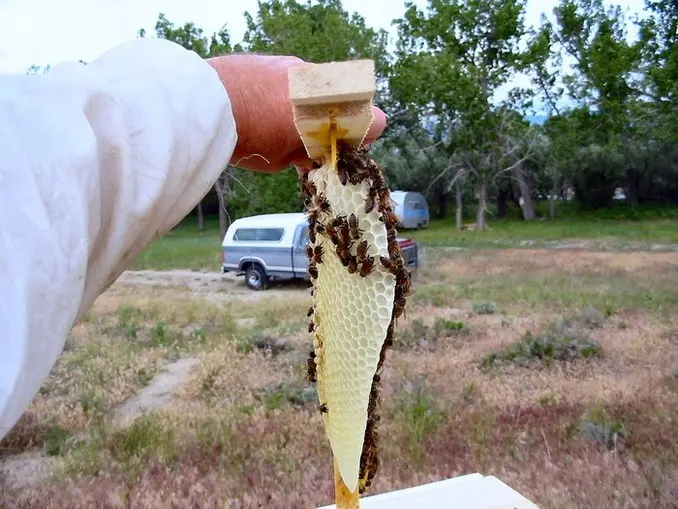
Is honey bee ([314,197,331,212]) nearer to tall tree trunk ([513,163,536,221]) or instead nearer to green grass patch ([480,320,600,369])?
green grass patch ([480,320,600,369])

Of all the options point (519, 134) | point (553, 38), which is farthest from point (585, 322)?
point (553, 38)

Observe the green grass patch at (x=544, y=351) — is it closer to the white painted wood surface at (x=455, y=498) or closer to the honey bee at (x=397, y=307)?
the white painted wood surface at (x=455, y=498)

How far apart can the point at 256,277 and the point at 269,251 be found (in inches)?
23.5

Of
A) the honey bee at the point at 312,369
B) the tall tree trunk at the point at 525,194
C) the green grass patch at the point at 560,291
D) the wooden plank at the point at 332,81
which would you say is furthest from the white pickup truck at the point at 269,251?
the tall tree trunk at the point at 525,194

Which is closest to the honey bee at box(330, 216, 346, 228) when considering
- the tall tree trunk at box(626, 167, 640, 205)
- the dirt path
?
the dirt path

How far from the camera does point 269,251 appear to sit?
12.1m

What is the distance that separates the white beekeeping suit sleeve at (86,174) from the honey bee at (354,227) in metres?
0.21

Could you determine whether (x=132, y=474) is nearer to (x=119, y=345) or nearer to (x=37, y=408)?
(x=37, y=408)

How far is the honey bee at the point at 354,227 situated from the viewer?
101 cm

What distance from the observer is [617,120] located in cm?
1494

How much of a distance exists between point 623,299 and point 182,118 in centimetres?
840

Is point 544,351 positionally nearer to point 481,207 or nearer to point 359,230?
point 359,230

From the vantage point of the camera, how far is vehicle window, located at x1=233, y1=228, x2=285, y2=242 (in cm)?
1209

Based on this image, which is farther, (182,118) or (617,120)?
(617,120)
